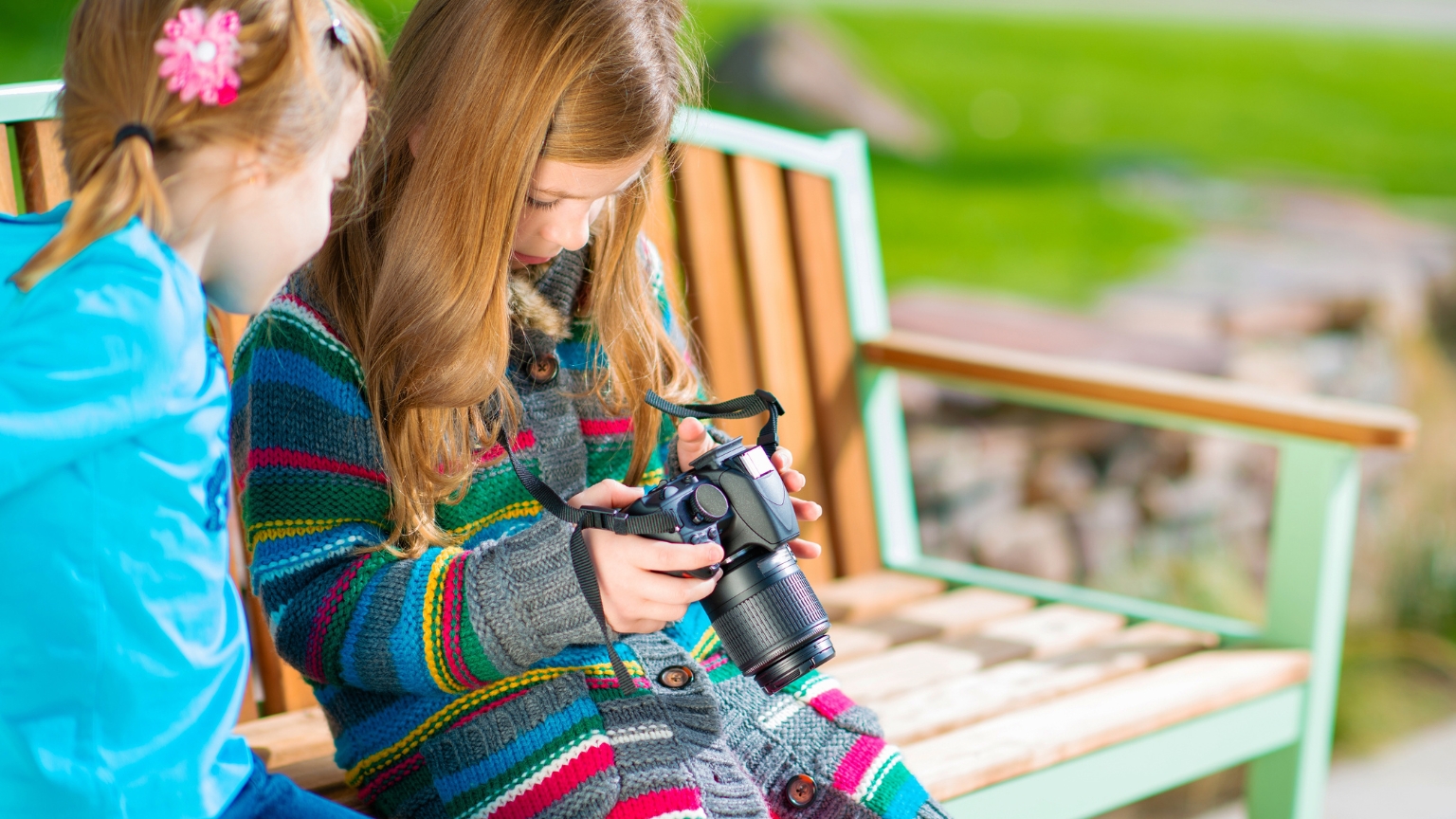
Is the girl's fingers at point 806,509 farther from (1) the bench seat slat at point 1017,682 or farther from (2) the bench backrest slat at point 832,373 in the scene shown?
(2) the bench backrest slat at point 832,373

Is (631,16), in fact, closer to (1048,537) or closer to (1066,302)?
(1048,537)

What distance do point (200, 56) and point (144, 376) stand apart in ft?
0.69

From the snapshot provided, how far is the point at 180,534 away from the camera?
0.85 m

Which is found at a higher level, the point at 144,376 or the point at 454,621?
the point at 144,376

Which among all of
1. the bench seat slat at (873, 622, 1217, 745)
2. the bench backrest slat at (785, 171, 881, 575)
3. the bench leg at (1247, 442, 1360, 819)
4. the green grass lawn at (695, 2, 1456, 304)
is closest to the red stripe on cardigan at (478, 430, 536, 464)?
the bench seat slat at (873, 622, 1217, 745)

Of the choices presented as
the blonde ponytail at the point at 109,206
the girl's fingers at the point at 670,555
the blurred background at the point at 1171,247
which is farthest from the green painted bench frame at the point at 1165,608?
the blurred background at the point at 1171,247

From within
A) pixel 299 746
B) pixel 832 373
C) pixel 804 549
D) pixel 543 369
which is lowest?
pixel 299 746

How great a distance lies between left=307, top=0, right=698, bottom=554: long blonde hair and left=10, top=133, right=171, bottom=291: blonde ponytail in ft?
1.01

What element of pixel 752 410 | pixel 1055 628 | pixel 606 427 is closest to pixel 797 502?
pixel 752 410

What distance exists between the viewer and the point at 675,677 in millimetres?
1201

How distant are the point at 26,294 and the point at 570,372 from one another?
1.88ft

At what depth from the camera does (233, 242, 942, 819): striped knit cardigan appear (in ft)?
3.56

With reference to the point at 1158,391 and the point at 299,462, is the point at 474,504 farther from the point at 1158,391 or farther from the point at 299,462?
the point at 1158,391

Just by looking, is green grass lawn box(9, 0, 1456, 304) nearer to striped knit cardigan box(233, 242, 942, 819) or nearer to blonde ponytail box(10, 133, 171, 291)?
striped knit cardigan box(233, 242, 942, 819)
